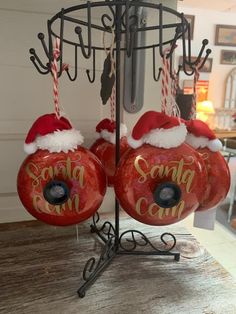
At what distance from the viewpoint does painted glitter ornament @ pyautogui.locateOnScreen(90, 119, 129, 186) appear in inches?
27.9

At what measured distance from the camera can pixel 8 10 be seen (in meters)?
0.81

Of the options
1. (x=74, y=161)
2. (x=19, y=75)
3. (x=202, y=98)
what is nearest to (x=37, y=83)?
(x=19, y=75)

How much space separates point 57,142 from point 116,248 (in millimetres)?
339

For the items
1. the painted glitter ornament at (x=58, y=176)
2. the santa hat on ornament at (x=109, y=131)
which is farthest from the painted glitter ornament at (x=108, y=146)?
the painted glitter ornament at (x=58, y=176)

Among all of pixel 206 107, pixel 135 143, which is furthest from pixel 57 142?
pixel 206 107

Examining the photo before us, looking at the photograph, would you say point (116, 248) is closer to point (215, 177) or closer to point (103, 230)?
point (103, 230)

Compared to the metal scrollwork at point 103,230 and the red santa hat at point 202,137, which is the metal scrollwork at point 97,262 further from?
the red santa hat at point 202,137

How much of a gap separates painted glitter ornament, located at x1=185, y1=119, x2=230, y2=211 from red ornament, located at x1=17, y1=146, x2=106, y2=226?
223 millimetres

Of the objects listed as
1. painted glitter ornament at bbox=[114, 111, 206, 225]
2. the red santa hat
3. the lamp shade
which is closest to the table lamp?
the lamp shade

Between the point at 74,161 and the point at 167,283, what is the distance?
0.35m

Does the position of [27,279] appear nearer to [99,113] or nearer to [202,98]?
[99,113]

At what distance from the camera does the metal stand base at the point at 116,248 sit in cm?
64

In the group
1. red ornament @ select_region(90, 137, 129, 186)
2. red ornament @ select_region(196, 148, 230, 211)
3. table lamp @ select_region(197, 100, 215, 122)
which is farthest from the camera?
table lamp @ select_region(197, 100, 215, 122)

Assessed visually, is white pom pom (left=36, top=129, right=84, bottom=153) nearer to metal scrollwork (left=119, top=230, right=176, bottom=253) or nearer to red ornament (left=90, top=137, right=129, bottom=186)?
red ornament (left=90, top=137, right=129, bottom=186)
